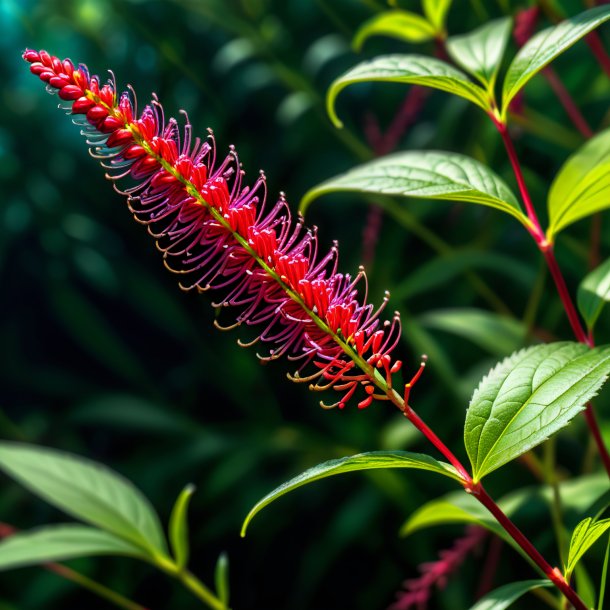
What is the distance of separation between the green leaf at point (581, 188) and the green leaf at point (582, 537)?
125 millimetres

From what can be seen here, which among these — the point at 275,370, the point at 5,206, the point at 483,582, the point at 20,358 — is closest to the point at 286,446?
the point at 275,370

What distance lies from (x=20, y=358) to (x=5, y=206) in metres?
0.19

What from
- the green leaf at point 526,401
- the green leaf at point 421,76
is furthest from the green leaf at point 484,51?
the green leaf at point 526,401

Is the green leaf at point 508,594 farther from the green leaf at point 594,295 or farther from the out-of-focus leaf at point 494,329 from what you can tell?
the out-of-focus leaf at point 494,329

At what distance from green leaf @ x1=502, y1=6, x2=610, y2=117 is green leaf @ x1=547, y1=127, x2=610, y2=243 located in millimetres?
45

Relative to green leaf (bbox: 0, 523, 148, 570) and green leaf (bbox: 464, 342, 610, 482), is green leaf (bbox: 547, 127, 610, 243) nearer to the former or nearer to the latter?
green leaf (bbox: 464, 342, 610, 482)

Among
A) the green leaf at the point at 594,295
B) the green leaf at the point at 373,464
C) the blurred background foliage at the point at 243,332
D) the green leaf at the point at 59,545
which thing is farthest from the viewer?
the blurred background foliage at the point at 243,332

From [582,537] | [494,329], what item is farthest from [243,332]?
[582,537]

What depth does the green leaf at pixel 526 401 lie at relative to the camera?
0.88ft

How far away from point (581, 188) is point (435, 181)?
0.21 feet

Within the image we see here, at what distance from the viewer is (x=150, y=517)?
0.48m

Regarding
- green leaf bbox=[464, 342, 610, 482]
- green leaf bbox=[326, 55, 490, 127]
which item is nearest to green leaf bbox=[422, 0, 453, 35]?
green leaf bbox=[326, 55, 490, 127]

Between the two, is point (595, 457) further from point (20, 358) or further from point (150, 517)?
point (20, 358)

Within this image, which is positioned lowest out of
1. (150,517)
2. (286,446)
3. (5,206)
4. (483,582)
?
(483,582)
